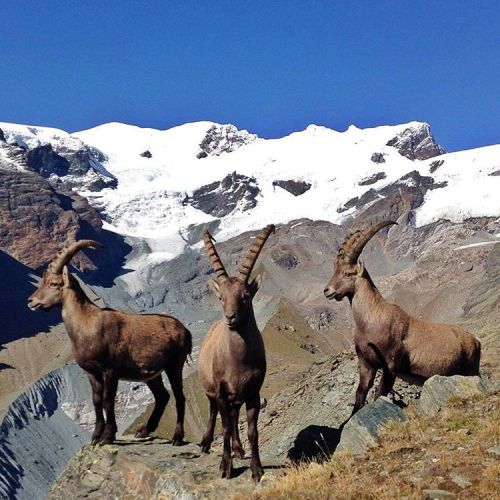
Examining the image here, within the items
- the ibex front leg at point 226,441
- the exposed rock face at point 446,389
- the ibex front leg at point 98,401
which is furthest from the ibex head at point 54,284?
the exposed rock face at point 446,389

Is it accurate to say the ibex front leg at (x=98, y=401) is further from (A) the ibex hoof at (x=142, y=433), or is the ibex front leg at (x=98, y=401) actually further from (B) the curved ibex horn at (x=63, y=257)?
(B) the curved ibex horn at (x=63, y=257)

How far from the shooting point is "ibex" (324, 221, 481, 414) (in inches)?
691

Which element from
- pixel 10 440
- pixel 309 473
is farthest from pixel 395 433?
pixel 10 440

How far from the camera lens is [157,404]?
2069 centimetres

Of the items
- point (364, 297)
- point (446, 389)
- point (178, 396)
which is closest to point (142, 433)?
point (178, 396)

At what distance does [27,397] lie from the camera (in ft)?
468

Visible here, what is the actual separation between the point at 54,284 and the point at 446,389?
33.0ft

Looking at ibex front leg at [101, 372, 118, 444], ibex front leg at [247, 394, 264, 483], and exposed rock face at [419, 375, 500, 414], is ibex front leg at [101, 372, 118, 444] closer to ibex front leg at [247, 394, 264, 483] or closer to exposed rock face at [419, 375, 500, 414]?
ibex front leg at [247, 394, 264, 483]

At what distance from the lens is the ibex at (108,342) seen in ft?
59.0

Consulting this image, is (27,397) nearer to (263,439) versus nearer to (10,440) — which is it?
(10,440)

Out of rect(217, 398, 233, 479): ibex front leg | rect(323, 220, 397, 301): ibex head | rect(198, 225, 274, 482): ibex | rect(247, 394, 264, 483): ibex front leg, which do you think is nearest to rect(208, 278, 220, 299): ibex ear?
rect(198, 225, 274, 482): ibex

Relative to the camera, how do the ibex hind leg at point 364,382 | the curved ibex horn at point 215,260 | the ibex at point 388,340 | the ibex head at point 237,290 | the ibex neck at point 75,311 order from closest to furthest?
the ibex head at point 237,290, the curved ibex horn at point 215,260, the ibex hind leg at point 364,382, the ibex at point 388,340, the ibex neck at point 75,311

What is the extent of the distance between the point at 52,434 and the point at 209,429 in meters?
115

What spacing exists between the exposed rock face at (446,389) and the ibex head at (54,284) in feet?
30.4
